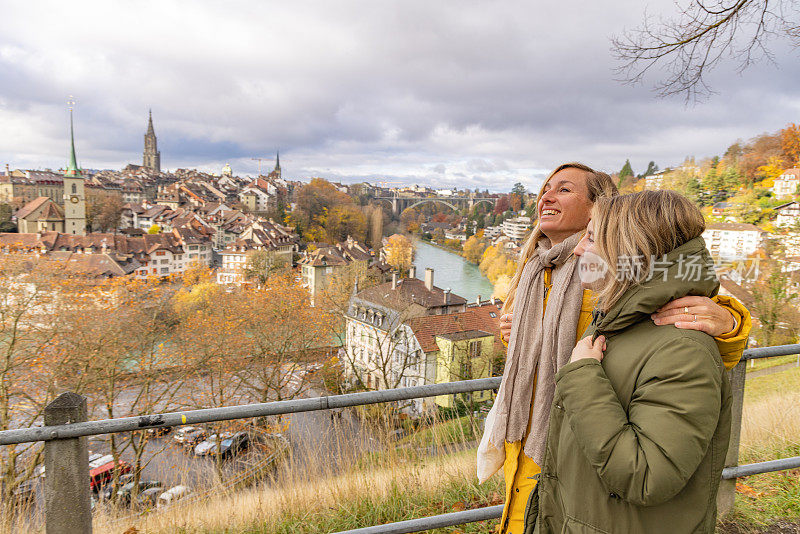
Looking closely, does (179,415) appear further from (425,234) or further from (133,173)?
(133,173)

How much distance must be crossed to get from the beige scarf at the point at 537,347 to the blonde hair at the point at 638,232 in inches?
14.1

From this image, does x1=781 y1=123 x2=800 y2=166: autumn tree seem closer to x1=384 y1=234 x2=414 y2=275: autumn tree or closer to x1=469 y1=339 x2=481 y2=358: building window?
x1=469 y1=339 x2=481 y2=358: building window

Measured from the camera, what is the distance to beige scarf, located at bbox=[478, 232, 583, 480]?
155 cm

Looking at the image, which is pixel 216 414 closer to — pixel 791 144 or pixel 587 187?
pixel 587 187

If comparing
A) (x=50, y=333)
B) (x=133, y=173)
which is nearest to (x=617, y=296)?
(x=50, y=333)

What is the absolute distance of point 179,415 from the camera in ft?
5.16

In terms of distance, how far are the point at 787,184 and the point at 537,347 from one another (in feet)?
82.1

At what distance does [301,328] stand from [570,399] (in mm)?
21638

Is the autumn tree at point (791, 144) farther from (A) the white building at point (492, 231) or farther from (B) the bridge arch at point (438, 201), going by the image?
(B) the bridge arch at point (438, 201)

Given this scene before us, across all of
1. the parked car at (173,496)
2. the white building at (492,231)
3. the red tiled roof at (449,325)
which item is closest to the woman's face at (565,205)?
the parked car at (173,496)

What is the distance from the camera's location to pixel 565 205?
1705 millimetres

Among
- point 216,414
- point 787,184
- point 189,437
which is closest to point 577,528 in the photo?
point 216,414

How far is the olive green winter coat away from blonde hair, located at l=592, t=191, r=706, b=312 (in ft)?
0.10

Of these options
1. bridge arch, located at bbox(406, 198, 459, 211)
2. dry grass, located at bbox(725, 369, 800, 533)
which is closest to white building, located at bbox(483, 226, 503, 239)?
bridge arch, located at bbox(406, 198, 459, 211)
